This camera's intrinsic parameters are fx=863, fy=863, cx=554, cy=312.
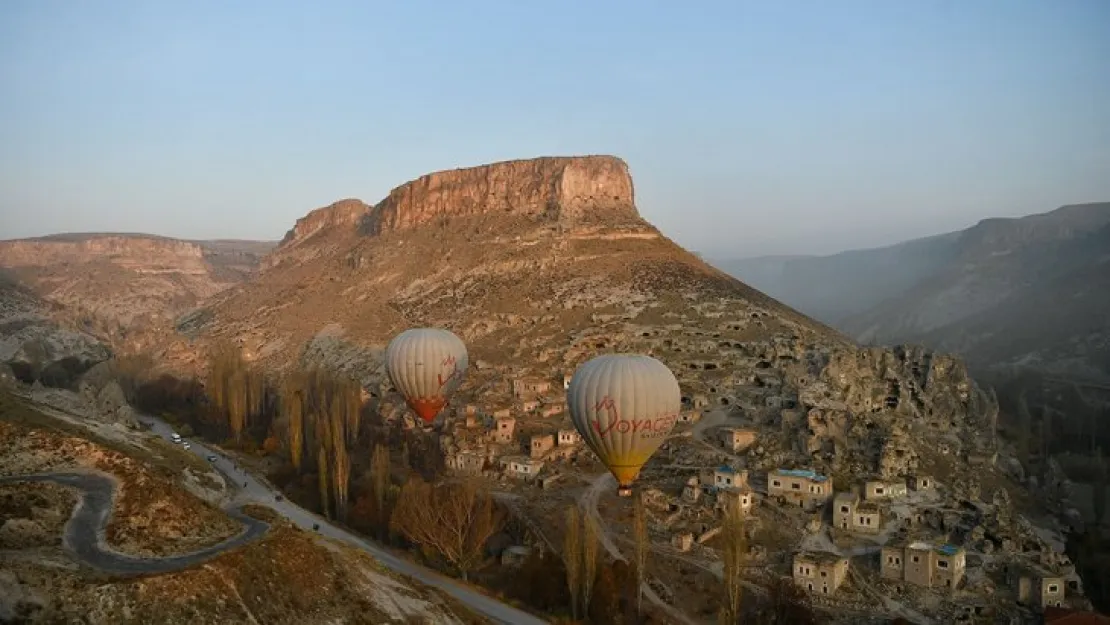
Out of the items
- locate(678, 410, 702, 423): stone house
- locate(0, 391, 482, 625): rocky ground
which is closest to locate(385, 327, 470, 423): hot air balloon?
locate(678, 410, 702, 423): stone house

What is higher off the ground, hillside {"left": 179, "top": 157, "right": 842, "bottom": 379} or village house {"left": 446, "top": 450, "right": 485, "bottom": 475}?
hillside {"left": 179, "top": 157, "right": 842, "bottom": 379}

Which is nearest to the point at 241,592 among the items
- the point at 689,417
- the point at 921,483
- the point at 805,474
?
the point at 805,474

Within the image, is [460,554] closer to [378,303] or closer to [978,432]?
[978,432]

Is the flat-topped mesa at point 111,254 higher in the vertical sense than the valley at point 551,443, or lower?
higher

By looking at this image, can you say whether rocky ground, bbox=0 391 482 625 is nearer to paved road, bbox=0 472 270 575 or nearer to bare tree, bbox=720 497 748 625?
paved road, bbox=0 472 270 575

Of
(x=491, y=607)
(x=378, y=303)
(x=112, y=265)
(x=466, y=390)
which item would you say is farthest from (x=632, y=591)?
(x=112, y=265)

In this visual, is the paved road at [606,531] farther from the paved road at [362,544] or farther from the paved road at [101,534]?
the paved road at [101,534]

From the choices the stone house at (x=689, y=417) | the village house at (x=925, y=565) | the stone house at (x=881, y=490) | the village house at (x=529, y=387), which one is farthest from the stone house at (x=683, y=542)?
the village house at (x=529, y=387)
